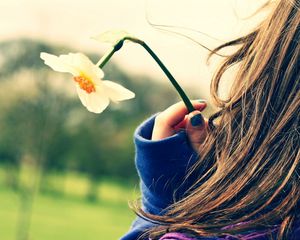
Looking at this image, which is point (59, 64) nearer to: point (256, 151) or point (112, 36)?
point (112, 36)

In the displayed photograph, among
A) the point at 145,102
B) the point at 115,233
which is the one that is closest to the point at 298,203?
the point at 115,233

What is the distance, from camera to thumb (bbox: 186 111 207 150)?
70 centimetres

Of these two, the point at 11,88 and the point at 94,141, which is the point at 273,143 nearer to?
the point at 11,88

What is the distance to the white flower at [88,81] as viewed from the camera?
0.61 m

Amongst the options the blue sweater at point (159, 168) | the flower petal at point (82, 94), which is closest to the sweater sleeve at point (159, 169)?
the blue sweater at point (159, 168)

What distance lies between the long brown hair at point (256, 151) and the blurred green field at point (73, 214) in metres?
11.8

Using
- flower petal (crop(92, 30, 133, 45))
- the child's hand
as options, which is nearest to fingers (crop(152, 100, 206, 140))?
the child's hand

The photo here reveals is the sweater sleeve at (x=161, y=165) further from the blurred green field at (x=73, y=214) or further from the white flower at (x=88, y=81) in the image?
the blurred green field at (x=73, y=214)

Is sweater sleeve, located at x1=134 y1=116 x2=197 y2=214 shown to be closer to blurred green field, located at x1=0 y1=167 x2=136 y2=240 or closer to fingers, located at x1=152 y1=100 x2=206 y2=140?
fingers, located at x1=152 y1=100 x2=206 y2=140

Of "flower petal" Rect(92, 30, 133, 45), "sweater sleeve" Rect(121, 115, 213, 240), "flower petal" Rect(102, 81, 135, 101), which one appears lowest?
"sweater sleeve" Rect(121, 115, 213, 240)

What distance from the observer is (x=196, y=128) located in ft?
2.30

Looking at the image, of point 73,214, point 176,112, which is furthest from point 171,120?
point 73,214

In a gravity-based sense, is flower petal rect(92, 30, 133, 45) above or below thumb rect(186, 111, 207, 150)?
above

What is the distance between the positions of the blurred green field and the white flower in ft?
39.0
